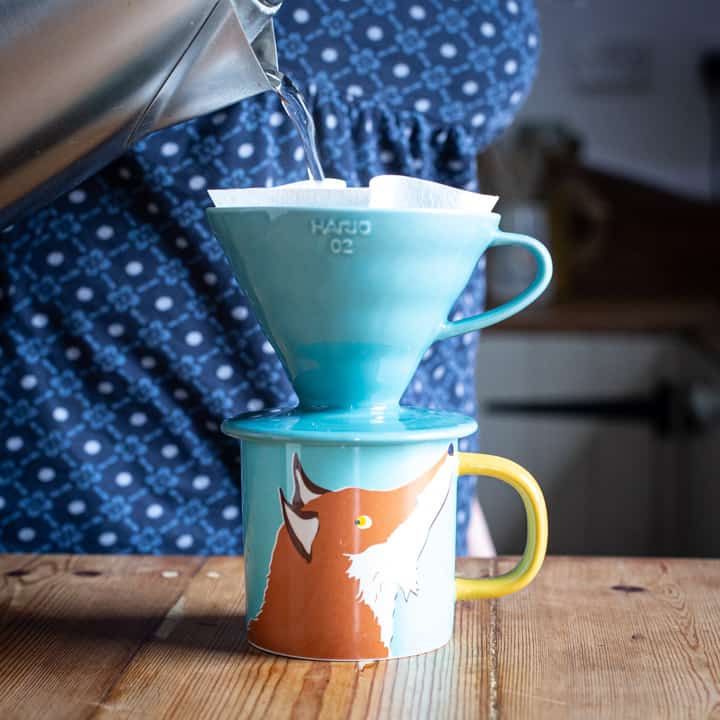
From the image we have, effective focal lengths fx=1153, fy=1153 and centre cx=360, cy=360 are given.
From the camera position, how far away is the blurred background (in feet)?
8.04

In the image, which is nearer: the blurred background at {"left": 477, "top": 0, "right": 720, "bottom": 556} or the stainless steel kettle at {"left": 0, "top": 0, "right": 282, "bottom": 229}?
the stainless steel kettle at {"left": 0, "top": 0, "right": 282, "bottom": 229}

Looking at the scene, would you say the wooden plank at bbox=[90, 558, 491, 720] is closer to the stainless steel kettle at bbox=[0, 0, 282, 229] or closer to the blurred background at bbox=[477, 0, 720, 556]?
the stainless steel kettle at bbox=[0, 0, 282, 229]

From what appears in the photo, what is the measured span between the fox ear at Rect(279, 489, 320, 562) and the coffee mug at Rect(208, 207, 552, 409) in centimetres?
6

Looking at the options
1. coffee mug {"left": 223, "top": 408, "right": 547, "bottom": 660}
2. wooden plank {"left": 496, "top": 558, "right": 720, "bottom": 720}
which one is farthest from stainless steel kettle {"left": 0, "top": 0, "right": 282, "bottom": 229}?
wooden plank {"left": 496, "top": 558, "right": 720, "bottom": 720}

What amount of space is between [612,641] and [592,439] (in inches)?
77.2

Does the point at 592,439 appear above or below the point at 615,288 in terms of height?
below

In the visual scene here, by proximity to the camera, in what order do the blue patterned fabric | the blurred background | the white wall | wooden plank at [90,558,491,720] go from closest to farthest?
wooden plank at [90,558,491,720]
the blue patterned fabric
the blurred background
the white wall

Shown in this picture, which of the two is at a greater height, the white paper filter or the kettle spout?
the kettle spout

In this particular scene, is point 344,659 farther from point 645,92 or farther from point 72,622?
point 645,92

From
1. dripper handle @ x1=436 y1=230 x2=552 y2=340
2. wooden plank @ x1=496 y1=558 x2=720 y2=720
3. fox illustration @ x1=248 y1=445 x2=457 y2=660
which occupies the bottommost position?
wooden plank @ x1=496 y1=558 x2=720 y2=720

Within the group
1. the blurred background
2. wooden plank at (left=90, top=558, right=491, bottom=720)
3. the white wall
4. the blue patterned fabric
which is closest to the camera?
wooden plank at (left=90, top=558, right=491, bottom=720)

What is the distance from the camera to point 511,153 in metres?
3.06

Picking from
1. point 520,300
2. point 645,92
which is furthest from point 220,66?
point 645,92

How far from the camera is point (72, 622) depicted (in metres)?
0.58
